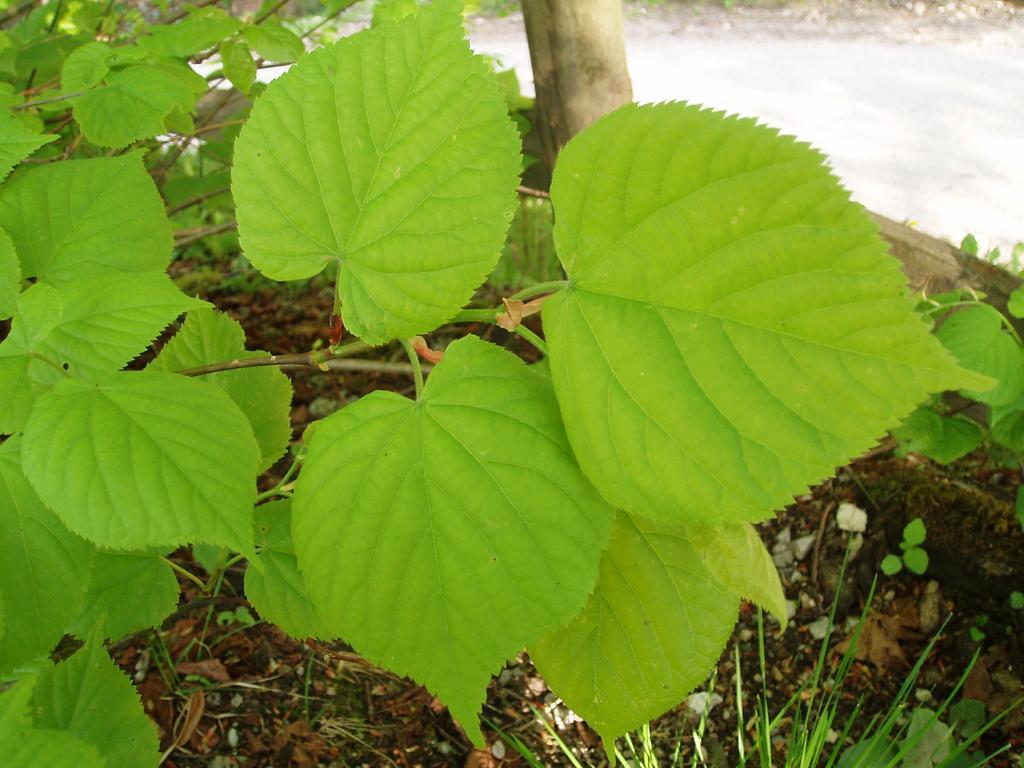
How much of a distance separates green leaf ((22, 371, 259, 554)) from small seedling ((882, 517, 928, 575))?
1.49 m

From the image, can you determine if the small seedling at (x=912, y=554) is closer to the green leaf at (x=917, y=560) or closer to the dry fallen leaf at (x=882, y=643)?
the green leaf at (x=917, y=560)

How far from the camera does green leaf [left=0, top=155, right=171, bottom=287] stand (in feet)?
2.65

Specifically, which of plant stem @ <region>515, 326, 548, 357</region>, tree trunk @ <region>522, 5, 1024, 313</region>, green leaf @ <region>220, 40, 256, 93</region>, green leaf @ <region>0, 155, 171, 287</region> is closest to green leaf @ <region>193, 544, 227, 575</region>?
green leaf @ <region>0, 155, 171, 287</region>

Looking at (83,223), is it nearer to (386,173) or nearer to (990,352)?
(386,173)

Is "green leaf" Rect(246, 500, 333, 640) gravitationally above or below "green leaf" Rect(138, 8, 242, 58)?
below

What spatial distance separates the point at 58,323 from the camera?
0.65m

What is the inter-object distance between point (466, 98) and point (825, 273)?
28cm

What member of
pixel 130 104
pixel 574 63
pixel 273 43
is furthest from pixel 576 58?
pixel 130 104

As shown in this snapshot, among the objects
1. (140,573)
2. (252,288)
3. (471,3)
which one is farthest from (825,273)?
(252,288)

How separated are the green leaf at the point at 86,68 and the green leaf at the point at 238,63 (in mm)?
180

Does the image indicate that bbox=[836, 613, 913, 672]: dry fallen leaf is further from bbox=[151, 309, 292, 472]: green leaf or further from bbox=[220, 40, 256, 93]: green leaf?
bbox=[220, 40, 256, 93]: green leaf

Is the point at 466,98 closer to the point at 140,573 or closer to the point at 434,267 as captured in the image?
the point at 434,267

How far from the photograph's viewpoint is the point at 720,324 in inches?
21.3

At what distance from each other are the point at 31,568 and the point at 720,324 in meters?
0.55
